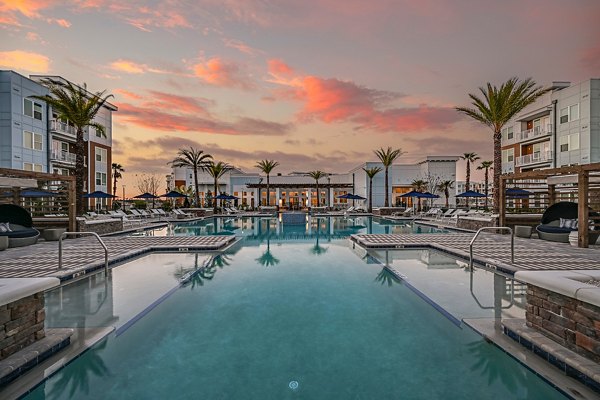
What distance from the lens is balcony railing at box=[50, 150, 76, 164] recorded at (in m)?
27.8

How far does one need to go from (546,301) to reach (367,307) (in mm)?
2768

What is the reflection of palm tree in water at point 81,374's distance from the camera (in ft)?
10.1

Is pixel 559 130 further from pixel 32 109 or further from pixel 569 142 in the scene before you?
pixel 32 109

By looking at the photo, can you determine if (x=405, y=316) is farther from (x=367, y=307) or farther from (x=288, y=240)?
(x=288, y=240)

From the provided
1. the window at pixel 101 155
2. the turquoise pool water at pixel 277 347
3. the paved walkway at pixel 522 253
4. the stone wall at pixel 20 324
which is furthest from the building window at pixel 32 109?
the stone wall at pixel 20 324

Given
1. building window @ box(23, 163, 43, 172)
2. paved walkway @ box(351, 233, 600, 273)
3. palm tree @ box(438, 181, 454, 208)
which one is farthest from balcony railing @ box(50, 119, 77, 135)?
palm tree @ box(438, 181, 454, 208)

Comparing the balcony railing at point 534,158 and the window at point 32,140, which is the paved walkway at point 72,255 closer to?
the window at point 32,140

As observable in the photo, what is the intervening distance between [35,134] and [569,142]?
46805mm

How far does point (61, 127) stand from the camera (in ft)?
93.2

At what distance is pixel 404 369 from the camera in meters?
3.55

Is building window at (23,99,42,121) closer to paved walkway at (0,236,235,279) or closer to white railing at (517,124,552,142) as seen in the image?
paved walkway at (0,236,235,279)

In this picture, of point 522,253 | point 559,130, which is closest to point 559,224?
point 522,253

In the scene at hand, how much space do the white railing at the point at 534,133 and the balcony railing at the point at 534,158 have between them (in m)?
1.79

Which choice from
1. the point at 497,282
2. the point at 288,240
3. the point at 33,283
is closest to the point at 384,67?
the point at 288,240
